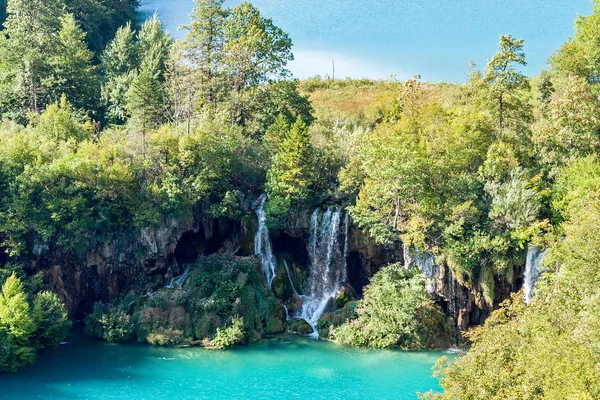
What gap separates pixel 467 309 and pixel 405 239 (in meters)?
5.88

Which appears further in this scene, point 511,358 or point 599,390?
point 511,358

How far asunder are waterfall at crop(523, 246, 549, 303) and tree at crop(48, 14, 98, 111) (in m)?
43.3

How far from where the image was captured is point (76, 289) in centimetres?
4219

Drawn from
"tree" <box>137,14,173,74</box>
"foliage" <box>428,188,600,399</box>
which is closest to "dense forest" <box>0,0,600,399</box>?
"foliage" <box>428,188,600,399</box>

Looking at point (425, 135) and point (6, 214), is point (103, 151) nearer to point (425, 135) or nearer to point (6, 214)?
point (6, 214)

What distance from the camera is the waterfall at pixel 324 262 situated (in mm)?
43250

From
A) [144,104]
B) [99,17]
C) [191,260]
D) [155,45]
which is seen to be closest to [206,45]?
[144,104]

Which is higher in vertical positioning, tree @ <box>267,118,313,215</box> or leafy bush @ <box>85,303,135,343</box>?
tree @ <box>267,118,313,215</box>

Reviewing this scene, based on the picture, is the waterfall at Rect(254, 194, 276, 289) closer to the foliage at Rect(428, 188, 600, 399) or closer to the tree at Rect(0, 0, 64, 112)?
the foliage at Rect(428, 188, 600, 399)

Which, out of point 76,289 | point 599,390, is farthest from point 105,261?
point 599,390

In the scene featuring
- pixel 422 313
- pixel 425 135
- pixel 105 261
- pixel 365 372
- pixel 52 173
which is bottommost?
pixel 365 372

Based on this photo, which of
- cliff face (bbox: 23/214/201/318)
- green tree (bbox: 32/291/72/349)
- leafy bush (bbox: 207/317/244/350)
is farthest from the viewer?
cliff face (bbox: 23/214/201/318)

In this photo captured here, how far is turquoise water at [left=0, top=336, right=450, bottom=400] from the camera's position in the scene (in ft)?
104

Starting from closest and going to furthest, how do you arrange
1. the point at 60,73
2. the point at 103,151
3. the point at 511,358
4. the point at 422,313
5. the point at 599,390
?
the point at 599,390 → the point at 511,358 → the point at 422,313 → the point at 103,151 → the point at 60,73
